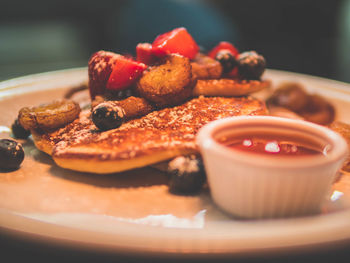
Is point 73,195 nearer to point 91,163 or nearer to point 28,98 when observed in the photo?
point 91,163

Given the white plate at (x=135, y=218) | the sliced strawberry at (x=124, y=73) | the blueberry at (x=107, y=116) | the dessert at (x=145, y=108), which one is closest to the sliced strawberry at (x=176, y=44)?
the dessert at (x=145, y=108)

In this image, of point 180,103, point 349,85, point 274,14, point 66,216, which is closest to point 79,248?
point 66,216

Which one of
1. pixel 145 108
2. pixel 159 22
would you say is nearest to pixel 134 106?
pixel 145 108

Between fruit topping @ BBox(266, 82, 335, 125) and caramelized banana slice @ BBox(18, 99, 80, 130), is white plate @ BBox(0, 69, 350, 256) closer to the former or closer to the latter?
caramelized banana slice @ BBox(18, 99, 80, 130)

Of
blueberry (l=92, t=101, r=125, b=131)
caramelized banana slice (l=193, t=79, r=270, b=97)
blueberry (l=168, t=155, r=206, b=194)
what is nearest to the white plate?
blueberry (l=168, t=155, r=206, b=194)

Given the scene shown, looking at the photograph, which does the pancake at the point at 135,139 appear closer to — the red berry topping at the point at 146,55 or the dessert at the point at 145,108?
the dessert at the point at 145,108

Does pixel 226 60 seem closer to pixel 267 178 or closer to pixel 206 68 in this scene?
pixel 206 68
